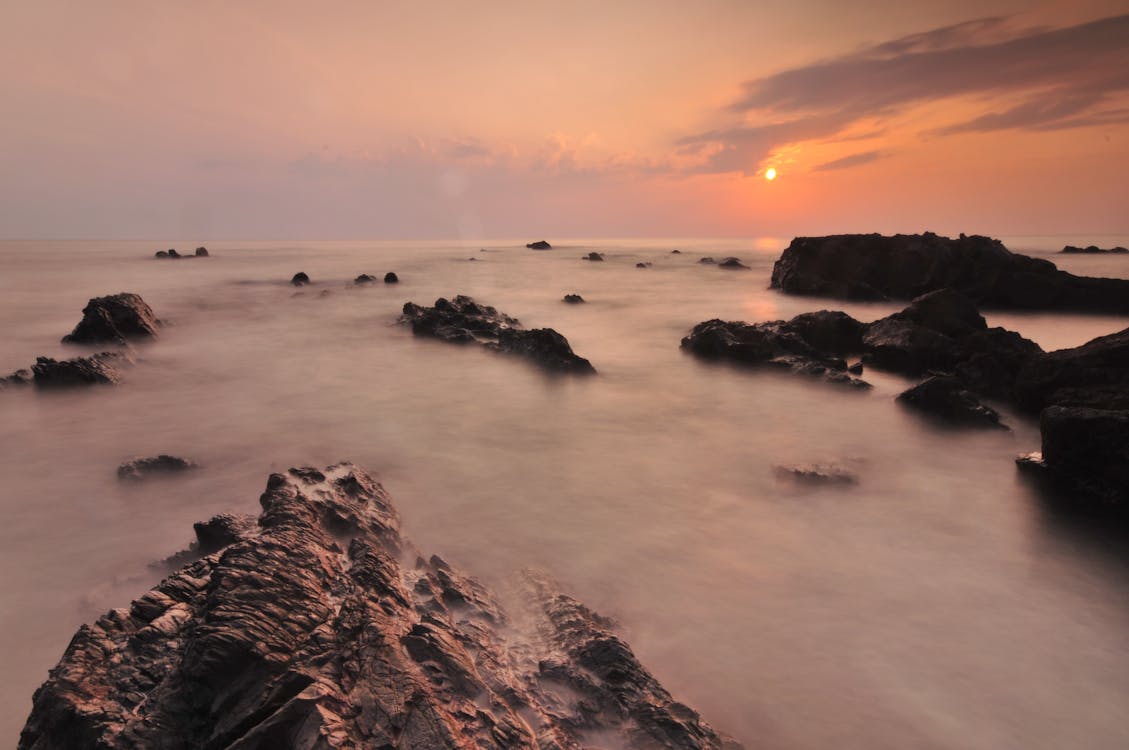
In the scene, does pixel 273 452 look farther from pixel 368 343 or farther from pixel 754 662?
pixel 368 343

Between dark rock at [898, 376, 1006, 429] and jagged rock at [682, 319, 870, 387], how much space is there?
1767 mm

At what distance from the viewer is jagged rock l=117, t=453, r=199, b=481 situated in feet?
25.9

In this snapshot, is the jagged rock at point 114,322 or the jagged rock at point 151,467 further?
the jagged rock at point 114,322

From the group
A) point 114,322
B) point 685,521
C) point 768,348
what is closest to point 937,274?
point 768,348

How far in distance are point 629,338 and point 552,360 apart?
6637mm

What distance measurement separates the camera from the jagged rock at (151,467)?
25.9ft

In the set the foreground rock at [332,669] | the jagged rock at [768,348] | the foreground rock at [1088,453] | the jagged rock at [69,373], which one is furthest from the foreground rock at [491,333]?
the foreground rock at [332,669]

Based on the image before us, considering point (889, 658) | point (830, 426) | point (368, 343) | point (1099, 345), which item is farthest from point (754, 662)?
point (368, 343)

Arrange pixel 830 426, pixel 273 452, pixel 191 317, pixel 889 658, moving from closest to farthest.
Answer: pixel 889 658 → pixel 273 452 → pixel 830 426 → pixel 191 317

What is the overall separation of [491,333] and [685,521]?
483 inches

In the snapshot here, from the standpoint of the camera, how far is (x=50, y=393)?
11711mm

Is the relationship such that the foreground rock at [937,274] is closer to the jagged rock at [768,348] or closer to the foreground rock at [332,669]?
the jagged rock at [768,348]

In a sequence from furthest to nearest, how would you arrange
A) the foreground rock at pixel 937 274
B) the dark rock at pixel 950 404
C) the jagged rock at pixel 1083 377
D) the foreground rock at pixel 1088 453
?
the foreground rock at pixel 937 274
the dark rock at pixel 950 404
the jagged rock at pixel 1083 377
the foreground rock at pixel 1088 453

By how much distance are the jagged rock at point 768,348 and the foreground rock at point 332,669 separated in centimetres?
1208
